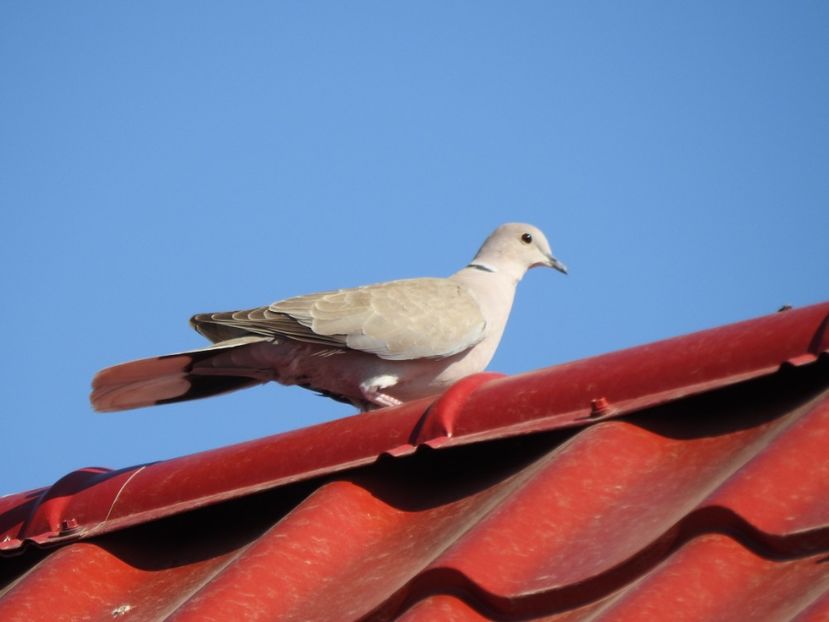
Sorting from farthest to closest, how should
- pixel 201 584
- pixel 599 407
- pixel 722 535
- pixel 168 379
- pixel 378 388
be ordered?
pixel 378 388
pixel 168 379
pixel 201 584
pixel 599 407
pixel 722 535

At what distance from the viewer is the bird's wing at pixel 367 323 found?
5211 millimetres

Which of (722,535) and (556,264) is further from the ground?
(556,264)

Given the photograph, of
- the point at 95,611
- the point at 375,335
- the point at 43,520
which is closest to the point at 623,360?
the point at 95,611

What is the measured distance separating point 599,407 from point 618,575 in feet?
1.92

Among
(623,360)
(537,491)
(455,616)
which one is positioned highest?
(623,360)

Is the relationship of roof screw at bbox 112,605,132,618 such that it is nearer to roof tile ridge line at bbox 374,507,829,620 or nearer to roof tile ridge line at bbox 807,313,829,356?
roof tile ridge line at bbox 374,507,829,620

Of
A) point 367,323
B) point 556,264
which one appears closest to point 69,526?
point 367,323

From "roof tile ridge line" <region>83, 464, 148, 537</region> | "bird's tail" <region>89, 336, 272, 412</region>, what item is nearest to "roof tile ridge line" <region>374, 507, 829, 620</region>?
"roof tile ridge line" <region>83, 464, 148, 537</region>

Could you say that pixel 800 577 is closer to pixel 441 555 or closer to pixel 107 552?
pixel 441 555

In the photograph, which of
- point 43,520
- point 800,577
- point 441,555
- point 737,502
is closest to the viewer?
point 800,577

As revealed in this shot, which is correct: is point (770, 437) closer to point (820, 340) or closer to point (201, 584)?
point (820, 340)

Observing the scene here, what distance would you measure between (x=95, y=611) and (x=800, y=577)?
1.68 metres

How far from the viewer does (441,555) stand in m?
2.71

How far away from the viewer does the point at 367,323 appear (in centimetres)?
526
